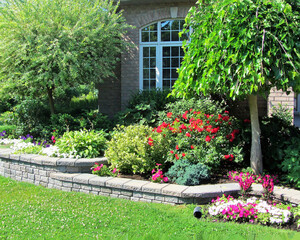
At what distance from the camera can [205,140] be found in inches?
194

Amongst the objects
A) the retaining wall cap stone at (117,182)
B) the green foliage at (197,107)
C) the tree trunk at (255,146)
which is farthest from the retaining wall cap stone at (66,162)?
A: the tree trunk at (255,146)

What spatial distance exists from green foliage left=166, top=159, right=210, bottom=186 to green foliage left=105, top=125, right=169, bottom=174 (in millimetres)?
435

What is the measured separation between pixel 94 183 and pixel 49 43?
167 inches

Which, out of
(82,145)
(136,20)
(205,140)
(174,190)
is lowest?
(174,190)

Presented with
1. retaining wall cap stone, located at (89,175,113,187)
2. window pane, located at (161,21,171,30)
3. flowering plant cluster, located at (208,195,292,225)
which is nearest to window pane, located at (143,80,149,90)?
window pane, located at (161,21,171,30)

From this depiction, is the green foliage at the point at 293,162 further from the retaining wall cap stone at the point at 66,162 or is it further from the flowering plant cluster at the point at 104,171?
the retaining wall cap stone at the point at 66,162

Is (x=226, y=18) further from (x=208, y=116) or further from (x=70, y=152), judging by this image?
(x=70, y=152)

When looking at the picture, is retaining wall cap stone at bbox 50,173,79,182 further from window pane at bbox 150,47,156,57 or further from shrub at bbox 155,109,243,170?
window pane at bbox 150,47,156,57

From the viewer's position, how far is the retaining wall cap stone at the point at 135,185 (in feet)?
14.7

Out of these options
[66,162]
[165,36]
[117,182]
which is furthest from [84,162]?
[165,36]

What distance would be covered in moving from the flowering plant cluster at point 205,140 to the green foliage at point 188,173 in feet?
0.55

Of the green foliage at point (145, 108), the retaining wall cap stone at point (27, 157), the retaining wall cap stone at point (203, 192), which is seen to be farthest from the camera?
the green foliage at point (145, 108)

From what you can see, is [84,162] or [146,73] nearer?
[84,162]

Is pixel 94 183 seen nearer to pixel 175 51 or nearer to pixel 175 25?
pixel 175 51
